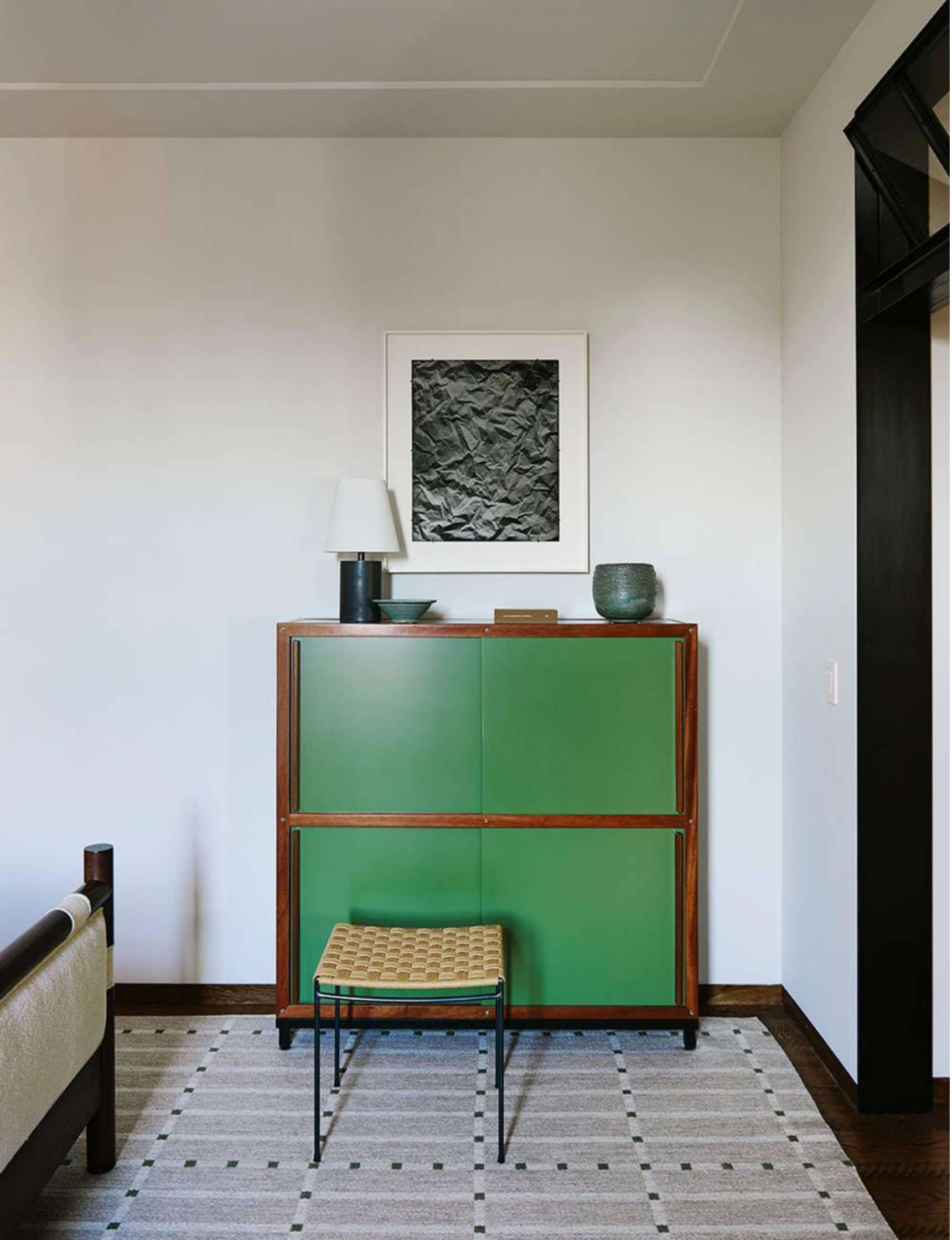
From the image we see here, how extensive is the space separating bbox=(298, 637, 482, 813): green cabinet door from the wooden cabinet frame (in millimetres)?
25

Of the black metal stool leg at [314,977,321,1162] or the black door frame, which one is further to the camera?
the black door frame

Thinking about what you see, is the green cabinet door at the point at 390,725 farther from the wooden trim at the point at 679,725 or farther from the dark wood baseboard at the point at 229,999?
A: the dark wood baseboard at the point at 229,999

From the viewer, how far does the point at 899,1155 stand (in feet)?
7.44

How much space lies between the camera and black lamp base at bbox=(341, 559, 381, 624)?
9.37ft

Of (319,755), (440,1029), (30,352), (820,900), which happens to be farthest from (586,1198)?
(30,352)

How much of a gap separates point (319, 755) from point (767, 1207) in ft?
5.00

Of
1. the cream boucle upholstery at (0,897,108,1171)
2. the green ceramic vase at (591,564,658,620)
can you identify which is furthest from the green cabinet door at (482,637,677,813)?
the cream boucle upholstery at (0,897,108,1171)

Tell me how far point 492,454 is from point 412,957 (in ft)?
4.94

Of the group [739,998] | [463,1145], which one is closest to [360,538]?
[463,1145]

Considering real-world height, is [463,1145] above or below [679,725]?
below

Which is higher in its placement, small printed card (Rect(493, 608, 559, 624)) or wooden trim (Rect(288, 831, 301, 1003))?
small printed card (Rect(493, 608, 559, 624))

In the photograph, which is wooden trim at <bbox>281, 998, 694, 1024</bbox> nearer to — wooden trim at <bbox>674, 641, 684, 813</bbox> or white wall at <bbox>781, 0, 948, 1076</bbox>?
white wall at <bbox>781, 0, 948, 1076</bbox>

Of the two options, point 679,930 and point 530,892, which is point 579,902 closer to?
point 530,892

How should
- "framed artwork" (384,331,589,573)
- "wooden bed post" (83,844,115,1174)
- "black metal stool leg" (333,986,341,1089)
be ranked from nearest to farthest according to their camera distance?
"wooden bed post" (83,844,115,1174) → "black metal stool leg" (333,986,341,1089) → "framed artwork" (384,331,589,573)
